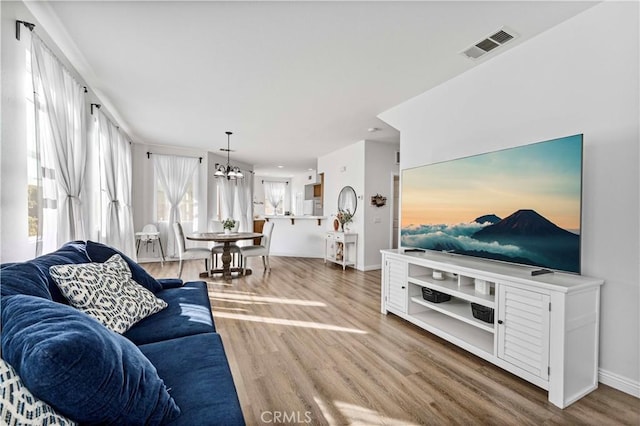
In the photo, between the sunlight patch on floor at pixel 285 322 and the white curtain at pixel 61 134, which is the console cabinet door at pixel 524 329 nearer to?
the sunlight patch on floor at pixel 285 322

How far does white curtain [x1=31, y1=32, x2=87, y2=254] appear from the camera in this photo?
2.19 meters

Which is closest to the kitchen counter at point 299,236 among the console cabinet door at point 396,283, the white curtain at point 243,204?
the white curtain at point 243,204

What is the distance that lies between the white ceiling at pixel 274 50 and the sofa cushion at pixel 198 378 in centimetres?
222

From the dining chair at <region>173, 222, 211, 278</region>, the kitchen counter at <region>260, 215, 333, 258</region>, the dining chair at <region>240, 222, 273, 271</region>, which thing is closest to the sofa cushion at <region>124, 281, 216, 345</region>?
the dining chair at <region>173, 222, 211, 278</region>

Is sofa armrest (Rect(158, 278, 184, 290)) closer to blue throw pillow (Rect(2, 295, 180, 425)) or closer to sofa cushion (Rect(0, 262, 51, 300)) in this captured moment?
sofa cushion (Rect(0, 262, 51, 300))

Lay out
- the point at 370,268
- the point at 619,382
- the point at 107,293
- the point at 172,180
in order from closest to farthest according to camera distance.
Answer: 1. the point at 107,293
2. the point at 619,382
3. the point at 370,268
4. the point at 172,180

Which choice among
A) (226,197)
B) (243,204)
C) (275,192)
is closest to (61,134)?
(226,197)

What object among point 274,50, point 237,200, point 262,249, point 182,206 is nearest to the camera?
point 274,50

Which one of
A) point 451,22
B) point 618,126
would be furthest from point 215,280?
point 618,126

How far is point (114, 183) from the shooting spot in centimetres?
434

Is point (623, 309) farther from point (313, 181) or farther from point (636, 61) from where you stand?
point (313, 181)

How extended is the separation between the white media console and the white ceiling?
1913mm

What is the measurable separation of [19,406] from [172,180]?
21.7 ft

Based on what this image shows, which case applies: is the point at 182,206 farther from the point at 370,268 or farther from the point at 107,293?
the point at 107,293
